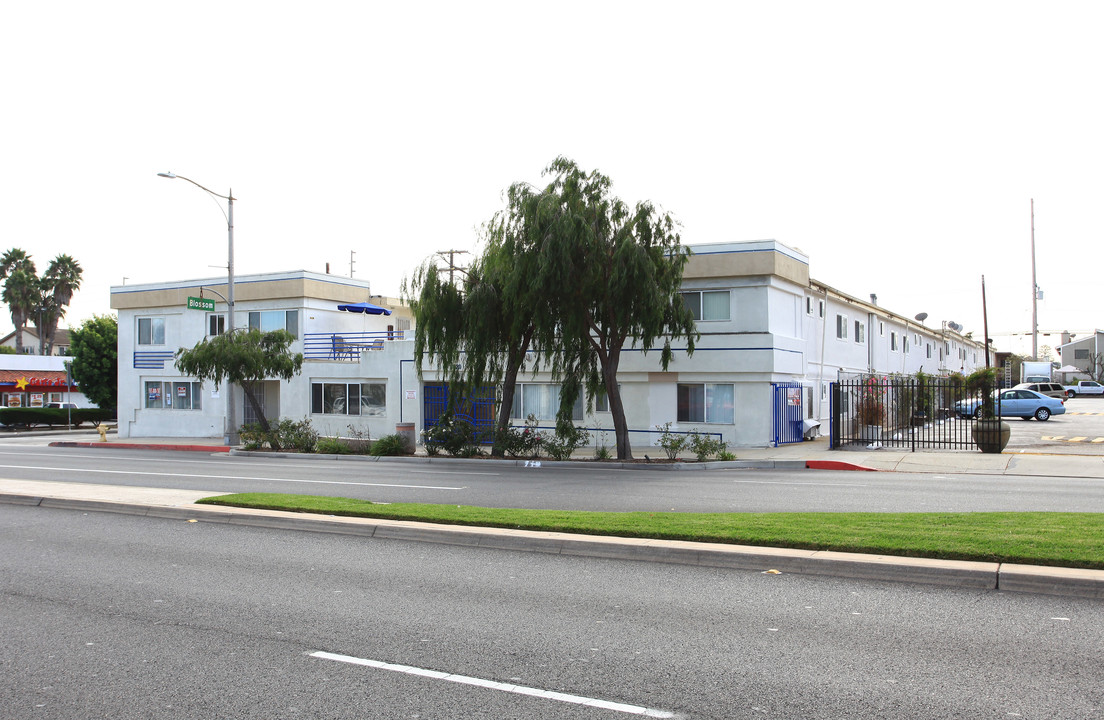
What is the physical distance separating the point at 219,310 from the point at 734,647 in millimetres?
36424

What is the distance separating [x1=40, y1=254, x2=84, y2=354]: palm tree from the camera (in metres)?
74.7

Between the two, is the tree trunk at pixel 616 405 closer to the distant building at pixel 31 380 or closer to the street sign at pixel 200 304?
the street sign at pixel 200 304

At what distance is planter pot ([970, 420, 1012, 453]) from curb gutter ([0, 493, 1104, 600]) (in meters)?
17.8

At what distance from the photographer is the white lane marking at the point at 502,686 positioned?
15.9 ft

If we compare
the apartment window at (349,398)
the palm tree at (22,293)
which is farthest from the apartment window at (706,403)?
the palm tree at (22,293)

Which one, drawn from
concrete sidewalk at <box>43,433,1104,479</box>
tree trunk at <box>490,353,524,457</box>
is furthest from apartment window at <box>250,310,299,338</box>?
tree trunk at <box>490,353,524,457</box>

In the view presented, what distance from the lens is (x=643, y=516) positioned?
421 inches

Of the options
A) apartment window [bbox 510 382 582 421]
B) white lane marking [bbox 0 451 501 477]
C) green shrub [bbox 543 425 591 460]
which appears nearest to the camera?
white lane marking [bbox 0 451 501 477]

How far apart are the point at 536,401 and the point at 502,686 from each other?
2578 cm

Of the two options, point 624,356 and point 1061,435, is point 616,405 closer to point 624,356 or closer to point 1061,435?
point 624,356

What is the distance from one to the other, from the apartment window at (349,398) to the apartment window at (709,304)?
12822 millimetres

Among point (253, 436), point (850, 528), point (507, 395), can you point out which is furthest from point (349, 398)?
point (850, 528)

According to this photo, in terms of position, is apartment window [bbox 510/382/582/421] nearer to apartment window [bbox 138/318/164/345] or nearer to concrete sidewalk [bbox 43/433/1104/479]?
concrete sidewalk [bbox 43/433/1104/479]

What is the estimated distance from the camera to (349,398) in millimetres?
34938
